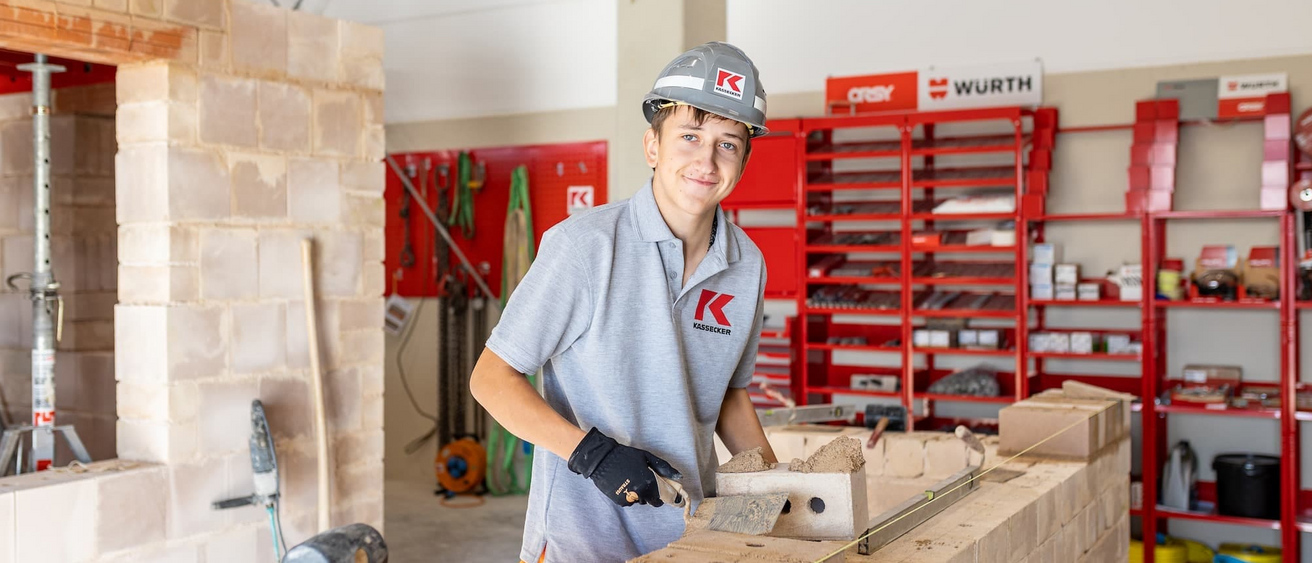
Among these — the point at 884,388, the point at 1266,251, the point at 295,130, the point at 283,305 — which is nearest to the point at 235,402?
the point at 283,305

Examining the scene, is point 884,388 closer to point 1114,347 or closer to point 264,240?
point 1114,347

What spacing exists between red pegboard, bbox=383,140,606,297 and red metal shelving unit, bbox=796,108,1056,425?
62.6 inches

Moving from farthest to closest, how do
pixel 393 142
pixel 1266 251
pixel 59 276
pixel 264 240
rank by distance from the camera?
pixel 393 142 < pixel 1266 251 < pixel 59 276 < pixel 264 240

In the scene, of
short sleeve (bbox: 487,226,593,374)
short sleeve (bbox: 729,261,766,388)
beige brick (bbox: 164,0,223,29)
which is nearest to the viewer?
short sleeve (bbox: 487,226,593,374)

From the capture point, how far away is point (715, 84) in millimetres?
1941

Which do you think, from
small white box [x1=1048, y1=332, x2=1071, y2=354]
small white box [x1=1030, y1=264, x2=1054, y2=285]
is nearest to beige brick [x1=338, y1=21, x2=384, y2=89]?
small white box [x1=1030, y1=264, x2=1054, y2=285]

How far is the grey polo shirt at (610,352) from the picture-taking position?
1.92 meters

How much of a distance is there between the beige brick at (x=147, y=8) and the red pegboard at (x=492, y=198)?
12.6ft

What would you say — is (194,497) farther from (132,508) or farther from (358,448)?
(358,448)

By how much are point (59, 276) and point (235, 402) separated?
4.51 ft

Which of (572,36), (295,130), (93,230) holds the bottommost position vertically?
(93,230)

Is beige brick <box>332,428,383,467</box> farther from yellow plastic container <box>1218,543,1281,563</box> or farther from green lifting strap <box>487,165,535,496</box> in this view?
yellow plastic container <box>1218,543,1281,563</box>

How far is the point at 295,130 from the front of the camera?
4148mm

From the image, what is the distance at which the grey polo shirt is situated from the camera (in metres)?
1.92
